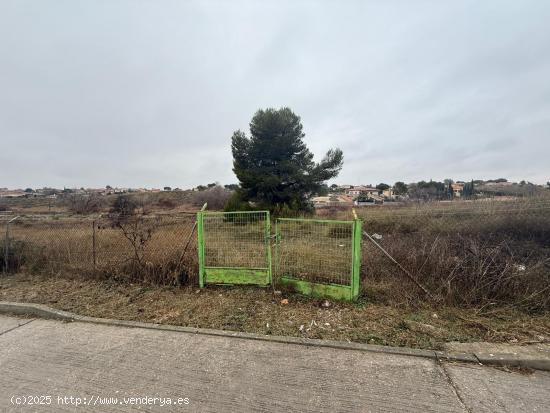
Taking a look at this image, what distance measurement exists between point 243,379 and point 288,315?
150 cm

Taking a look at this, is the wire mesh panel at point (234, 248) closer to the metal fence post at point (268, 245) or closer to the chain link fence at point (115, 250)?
the metal fence post at point (268, 245)

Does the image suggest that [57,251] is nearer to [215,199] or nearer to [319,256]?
[319,256]

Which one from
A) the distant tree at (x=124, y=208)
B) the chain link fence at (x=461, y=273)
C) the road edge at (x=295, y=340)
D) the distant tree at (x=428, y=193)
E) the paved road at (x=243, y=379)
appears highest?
the distant tree at (x=428, y=193)

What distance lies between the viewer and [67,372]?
2.84m

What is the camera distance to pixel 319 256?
468 cm

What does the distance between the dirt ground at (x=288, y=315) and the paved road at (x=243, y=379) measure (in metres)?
0.45

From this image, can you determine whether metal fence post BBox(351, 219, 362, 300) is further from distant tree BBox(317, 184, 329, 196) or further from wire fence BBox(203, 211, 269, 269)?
distant tree BBox(317, 184, 329, 196)

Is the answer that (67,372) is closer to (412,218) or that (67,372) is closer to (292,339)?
(292,339)

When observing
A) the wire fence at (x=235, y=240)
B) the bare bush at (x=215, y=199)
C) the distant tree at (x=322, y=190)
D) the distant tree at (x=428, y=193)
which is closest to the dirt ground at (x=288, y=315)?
the wire fence at (x=235, y=240)

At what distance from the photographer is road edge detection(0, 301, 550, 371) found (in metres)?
2.88

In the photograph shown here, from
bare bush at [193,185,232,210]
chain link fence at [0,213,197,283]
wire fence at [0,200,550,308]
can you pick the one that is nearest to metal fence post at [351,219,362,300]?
wire fence at [0,200,550,308]

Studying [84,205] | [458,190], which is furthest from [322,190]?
[84,205]

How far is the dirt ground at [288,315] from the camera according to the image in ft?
11.4

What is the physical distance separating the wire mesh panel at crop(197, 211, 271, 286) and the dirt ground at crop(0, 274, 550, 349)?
277 mm
